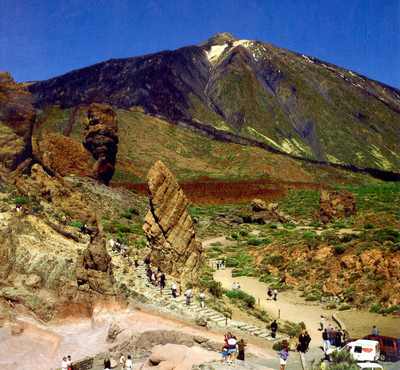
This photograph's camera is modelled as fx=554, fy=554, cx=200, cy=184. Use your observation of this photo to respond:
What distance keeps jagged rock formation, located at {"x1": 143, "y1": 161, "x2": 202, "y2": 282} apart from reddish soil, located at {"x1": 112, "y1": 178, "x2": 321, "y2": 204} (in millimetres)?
49231

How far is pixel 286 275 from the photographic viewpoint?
1511 inches

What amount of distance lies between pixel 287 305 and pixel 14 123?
24809 mm

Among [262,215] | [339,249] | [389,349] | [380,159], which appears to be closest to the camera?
[389,349]

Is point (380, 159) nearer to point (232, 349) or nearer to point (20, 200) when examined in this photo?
point (20, 200)

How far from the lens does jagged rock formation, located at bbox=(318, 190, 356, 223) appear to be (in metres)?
61.5

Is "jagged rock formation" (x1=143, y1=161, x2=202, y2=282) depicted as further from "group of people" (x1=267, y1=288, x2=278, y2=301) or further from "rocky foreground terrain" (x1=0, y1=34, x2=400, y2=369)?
"group of people" (x1=267, y1=288, x2=278, y2=301)

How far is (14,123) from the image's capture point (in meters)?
42.6

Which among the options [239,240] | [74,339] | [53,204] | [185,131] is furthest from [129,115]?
[74,339]

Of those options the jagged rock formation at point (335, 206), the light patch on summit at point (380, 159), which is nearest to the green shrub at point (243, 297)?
the jagged rock formation at point (335, 206)

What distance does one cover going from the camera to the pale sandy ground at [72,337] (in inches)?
859

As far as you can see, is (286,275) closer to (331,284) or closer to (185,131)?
(331,284)

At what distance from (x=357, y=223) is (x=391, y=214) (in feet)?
16.0

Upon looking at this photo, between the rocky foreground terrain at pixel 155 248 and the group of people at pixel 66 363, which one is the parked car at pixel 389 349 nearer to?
the rocky foreground terrain at pixel 155 248

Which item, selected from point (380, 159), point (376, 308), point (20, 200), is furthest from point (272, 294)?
point (380, 159)
